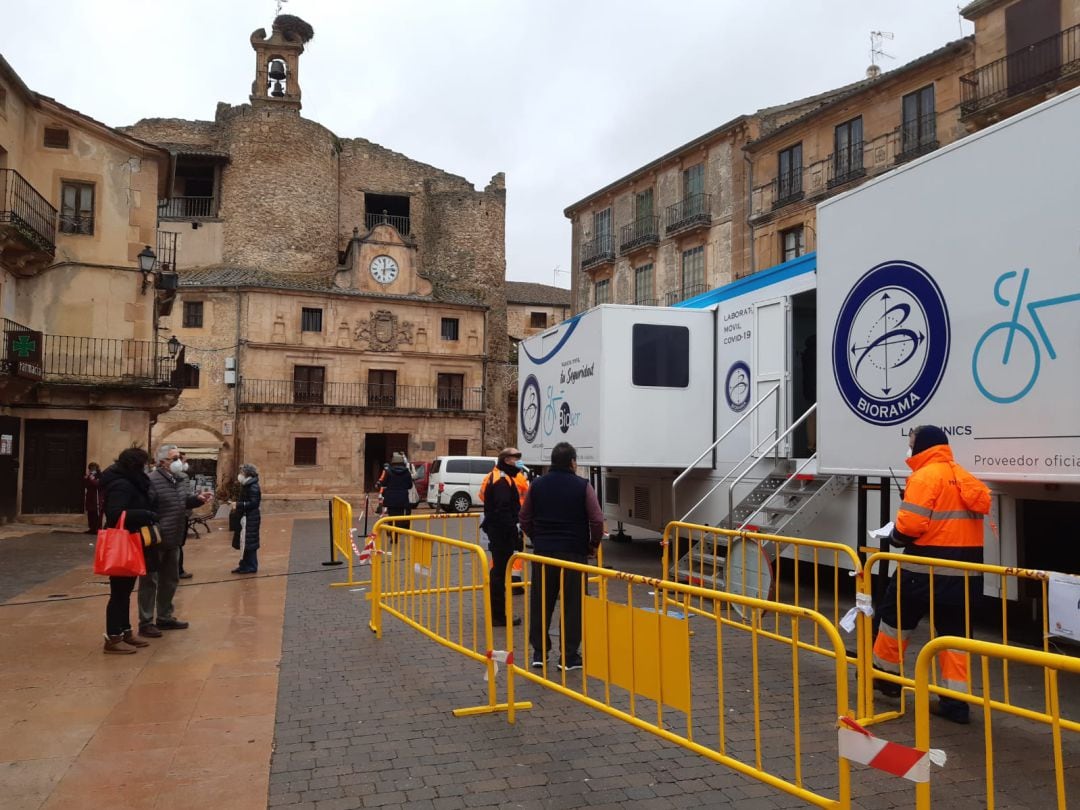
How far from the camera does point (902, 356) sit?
6.97 m

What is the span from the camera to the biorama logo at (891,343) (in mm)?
6668

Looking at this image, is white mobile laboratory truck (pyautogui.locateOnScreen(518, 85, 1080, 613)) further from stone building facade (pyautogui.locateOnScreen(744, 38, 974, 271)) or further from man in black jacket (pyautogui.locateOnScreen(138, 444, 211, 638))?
stone building facade (pyautogui.locateOnScreen(744, 38, 974, 271))

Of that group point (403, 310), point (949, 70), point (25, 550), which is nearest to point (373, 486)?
point (403, 310)

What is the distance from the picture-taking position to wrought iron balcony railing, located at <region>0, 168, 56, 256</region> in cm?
1780

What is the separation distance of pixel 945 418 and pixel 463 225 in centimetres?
4103

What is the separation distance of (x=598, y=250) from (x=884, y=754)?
115 ft

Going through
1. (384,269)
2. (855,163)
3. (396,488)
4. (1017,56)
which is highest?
(1017,56)

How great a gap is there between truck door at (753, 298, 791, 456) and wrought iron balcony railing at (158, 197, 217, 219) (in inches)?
1411

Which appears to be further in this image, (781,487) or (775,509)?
(781,487)

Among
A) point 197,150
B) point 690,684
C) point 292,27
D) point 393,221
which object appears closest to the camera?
point 690,684

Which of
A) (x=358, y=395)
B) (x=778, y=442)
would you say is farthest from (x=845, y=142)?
(x=358, y=395)

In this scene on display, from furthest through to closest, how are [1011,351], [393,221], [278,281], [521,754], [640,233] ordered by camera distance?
[393,221] → [278,281] → [640,233] → [1011,351] → [521,754]

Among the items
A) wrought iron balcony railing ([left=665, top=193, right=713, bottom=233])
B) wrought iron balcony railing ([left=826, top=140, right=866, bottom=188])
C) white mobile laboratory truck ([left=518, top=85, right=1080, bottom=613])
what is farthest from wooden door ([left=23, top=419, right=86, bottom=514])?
wrought iron balcony railing ([left=826, top=140, right=866, bottom=188])

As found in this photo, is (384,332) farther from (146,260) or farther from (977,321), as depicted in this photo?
(977,321)
